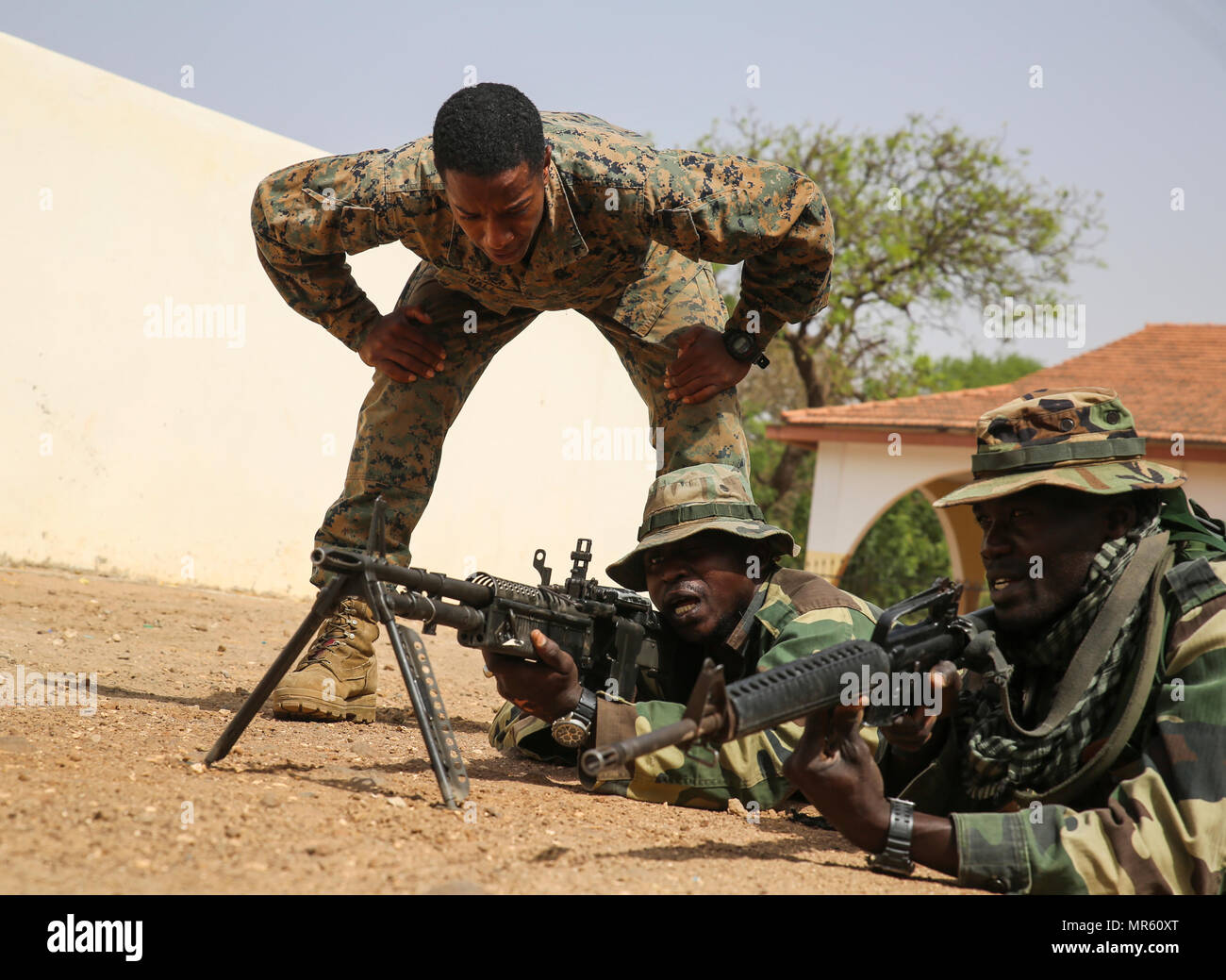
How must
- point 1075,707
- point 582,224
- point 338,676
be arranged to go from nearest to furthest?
point 1075,707 < point 582,224 < point 338,676

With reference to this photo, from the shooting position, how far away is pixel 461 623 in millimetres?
3061

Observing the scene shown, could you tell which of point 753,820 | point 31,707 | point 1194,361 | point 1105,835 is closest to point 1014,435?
point 1105,835

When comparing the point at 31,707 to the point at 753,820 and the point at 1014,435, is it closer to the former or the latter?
the point at 753,820

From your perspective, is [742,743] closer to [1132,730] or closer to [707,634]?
[707,634]

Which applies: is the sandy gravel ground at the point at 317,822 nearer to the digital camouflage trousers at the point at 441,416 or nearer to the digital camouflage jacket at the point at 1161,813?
the digital camouflage jacket at the point at 1161,813

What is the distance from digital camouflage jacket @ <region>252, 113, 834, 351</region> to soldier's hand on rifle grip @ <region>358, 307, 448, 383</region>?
0.18m

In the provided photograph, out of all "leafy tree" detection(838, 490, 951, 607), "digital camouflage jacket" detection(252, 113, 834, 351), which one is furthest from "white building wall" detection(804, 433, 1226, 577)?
"digital camouflage jacket" detection(252, 113, 834, 351)

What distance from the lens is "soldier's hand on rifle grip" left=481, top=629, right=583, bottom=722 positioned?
327 cm

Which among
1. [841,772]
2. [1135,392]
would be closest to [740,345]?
[841,772]

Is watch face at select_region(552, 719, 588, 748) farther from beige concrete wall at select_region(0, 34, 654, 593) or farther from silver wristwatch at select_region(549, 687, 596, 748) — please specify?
beige concrete wall at select_region(0, 34, 654, 593)

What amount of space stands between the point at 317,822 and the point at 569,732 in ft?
3.07

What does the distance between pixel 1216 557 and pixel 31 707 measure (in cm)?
352

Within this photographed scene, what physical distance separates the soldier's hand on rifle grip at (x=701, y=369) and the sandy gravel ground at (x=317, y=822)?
1.44 meters
